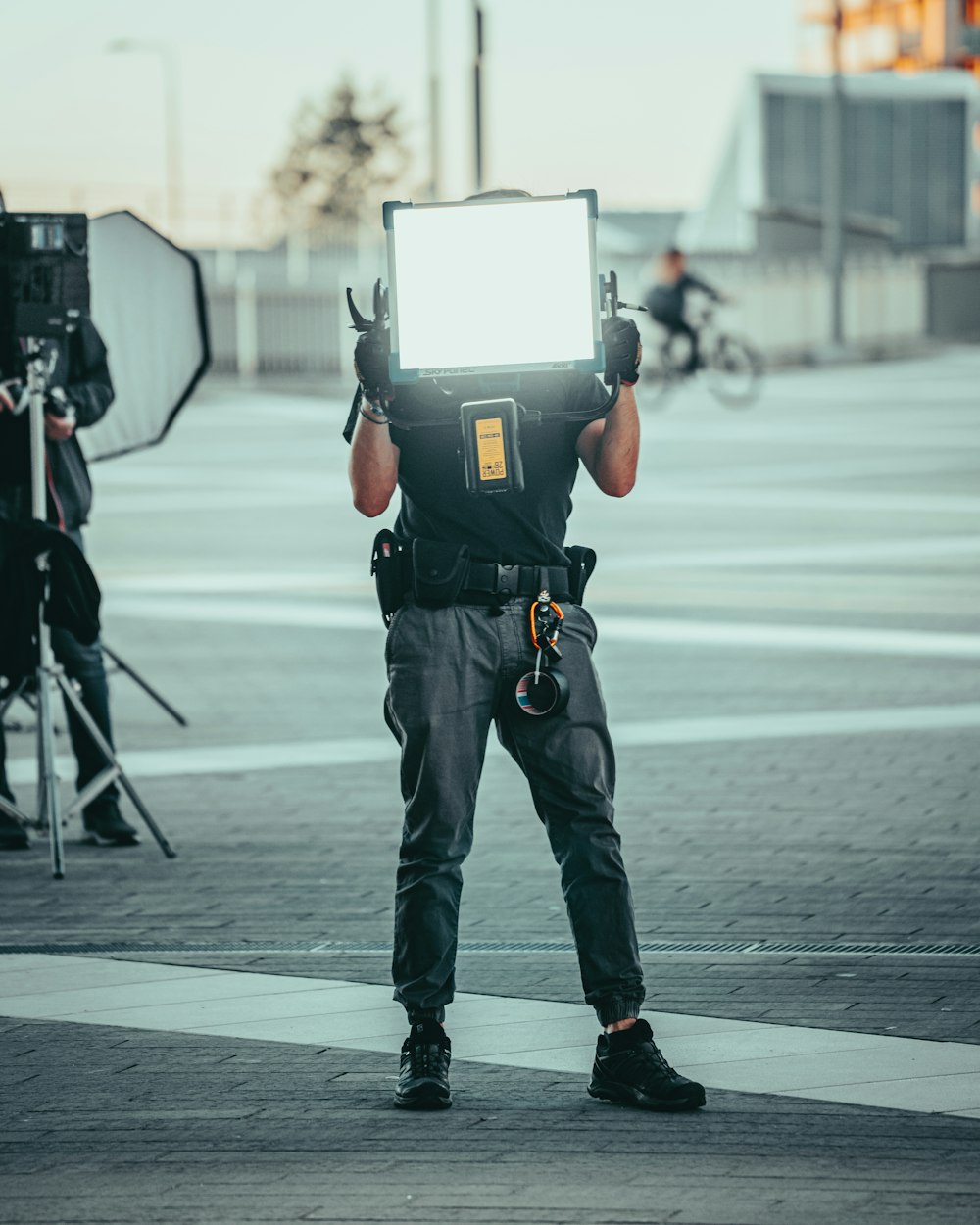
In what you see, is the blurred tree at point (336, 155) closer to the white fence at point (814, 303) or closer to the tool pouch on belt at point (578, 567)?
the white fence at point (814, 303)

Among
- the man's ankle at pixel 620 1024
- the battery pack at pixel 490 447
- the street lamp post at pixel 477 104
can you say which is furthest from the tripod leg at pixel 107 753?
the street lamp post at pixel 477 104

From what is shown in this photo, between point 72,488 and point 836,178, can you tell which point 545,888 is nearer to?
point 72,488

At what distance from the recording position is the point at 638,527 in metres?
15.9

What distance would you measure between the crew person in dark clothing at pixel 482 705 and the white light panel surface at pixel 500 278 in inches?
3.4

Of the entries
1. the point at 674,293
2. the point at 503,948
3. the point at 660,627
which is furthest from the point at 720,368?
the point at 503,948

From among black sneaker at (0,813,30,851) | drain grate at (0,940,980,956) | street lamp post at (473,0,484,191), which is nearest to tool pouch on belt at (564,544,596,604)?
drain grate at (0,940,980,956)

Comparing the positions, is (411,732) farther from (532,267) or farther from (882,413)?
(882,413)

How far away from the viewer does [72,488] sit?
23.1ft

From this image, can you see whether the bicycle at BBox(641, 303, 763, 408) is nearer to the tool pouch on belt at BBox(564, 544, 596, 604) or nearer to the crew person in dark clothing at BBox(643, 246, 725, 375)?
the crew person in dark clothing at BBox(643, 246, 725, 375)

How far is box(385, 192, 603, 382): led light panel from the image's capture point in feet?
14.5

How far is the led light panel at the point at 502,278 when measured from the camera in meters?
4.41

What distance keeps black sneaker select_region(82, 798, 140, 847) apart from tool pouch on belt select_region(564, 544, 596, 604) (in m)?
2.86

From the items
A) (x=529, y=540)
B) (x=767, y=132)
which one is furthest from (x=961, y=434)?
(x=767, y=132)

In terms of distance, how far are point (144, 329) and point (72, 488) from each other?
7.01ft
